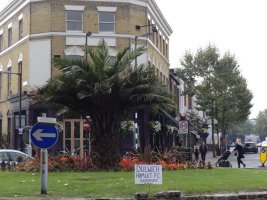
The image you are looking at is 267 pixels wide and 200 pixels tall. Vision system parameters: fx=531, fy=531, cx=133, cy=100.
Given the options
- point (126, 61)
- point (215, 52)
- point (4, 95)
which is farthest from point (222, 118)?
point (126, 61)

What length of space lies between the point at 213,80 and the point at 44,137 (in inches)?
1624

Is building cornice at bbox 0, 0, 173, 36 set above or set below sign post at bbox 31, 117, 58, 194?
above

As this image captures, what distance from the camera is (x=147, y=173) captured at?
13336mm

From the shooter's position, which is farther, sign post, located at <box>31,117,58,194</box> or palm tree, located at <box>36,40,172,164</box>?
palm tree, located at <box>36,40,172,164</box>

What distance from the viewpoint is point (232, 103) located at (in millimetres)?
55656

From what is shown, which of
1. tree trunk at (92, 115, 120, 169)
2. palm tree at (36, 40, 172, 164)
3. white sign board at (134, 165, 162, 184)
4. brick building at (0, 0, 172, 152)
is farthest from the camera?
brick building at (0, 0, 172, 152)

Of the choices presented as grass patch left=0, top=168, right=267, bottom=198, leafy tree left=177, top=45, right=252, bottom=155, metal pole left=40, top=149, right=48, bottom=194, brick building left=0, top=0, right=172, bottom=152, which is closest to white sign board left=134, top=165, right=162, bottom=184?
grass patch left=0, top=168, right=267, bottom=198

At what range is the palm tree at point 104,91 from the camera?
21.4m

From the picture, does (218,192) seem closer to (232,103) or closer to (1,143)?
(1,143)

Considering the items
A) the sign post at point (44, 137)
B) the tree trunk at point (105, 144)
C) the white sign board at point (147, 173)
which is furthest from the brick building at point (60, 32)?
the white sign board at point (147, 173)

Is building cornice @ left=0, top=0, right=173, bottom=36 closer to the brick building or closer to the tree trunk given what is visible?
the brick building

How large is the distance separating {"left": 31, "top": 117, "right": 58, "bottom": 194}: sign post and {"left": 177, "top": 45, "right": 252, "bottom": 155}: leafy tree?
1609 inches

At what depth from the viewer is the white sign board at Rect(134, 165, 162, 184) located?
13.3 metres

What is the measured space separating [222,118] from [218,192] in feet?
147
